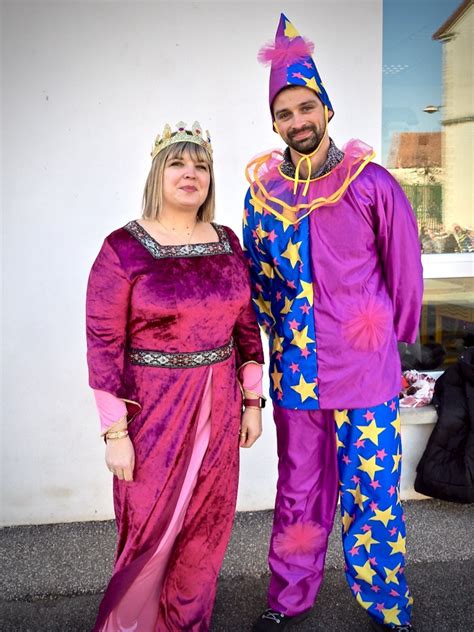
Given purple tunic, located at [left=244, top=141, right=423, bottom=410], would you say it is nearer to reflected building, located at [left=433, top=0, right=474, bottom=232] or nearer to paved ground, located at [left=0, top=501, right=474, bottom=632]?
paved ground, located at [left=0, top=501, right=474, bottom=632]

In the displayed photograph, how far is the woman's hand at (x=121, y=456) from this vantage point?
6.88 feet

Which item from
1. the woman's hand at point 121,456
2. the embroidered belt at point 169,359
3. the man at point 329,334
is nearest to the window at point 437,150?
the man at point 329,334

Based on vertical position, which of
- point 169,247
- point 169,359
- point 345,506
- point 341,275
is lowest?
point 345,506

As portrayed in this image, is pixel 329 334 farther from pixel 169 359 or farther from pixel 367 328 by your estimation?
pixel 169 359

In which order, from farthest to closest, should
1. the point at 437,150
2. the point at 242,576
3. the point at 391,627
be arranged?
1. the point at 437,150
2. the point at 242,576
3. the point at 391,627

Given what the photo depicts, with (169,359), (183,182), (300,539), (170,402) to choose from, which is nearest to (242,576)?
(300,539)

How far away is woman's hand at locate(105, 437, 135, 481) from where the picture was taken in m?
2.10

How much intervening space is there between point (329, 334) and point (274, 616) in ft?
3.49

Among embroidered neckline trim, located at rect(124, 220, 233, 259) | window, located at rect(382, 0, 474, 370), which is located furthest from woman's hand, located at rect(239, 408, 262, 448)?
window, located at rect(382, 0, 474, 370)

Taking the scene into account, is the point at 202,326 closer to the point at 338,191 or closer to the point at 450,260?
the point at 338,191

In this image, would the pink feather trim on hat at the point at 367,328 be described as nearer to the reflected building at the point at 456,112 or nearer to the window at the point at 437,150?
the window at the point at 437,150

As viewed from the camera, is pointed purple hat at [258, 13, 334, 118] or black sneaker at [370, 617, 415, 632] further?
black sneaker at [370, 617, 415, 632]

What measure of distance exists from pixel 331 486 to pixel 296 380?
44 centimetres

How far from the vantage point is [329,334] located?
2305 millimetres
